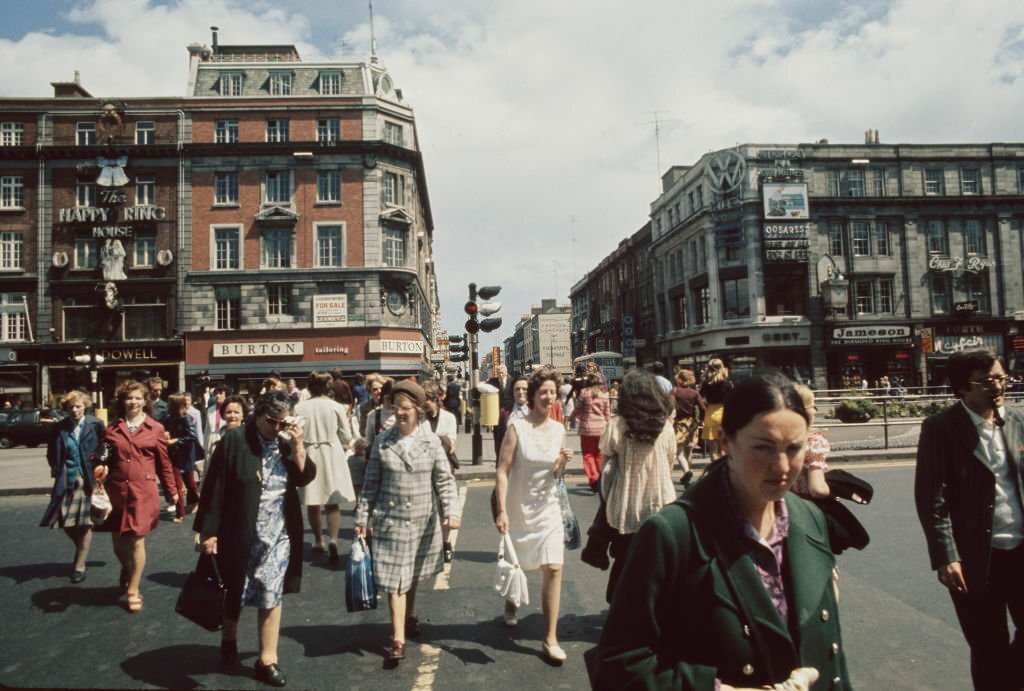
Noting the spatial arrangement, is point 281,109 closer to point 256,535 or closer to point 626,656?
point 256,535

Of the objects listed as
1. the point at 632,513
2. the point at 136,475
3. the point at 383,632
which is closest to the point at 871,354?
the point at 632,513

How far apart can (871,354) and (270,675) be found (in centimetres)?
4256

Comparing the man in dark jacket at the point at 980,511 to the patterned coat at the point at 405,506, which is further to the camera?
the patterned coat at the point at 405,506

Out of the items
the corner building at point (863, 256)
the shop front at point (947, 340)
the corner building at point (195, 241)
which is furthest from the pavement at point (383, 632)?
the shop front at point (947, 340)

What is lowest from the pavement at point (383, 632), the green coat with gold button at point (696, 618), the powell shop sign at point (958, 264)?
the pavement at point (383, 632)

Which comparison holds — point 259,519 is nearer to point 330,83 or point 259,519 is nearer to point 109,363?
point 109,363

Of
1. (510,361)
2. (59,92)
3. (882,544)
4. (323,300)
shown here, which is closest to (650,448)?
(882,544)

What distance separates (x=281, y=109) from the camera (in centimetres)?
3278

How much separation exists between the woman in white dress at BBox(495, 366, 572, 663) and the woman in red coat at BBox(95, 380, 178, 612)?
3210mm

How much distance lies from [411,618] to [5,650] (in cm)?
293

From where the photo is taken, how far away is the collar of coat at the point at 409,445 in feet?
15.0

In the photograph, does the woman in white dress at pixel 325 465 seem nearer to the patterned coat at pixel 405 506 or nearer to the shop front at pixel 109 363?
the patterned coat at pixel 405 506

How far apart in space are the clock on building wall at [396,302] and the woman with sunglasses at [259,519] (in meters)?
28.9

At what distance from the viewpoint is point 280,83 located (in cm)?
3397
